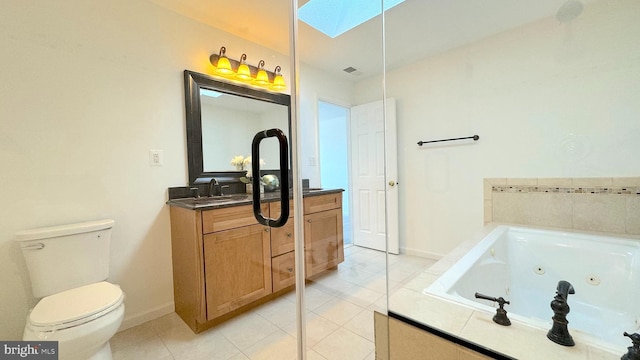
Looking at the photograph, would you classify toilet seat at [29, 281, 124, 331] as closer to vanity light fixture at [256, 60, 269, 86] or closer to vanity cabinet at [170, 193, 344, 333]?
vanity cabinet at [170, 193, 344, 333]

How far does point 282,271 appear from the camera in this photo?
185cm

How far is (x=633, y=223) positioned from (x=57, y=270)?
3.49m

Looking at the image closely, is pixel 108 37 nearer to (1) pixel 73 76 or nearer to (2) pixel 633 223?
(1) pixel 73 76

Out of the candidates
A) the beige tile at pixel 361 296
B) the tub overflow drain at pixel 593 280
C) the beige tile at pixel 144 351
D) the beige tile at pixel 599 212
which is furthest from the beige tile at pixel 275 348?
the beige tile at pixel 599 212

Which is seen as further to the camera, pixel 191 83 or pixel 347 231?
pixel 347 231

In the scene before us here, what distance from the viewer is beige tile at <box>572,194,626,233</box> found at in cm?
162

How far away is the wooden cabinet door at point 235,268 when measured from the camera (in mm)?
1511

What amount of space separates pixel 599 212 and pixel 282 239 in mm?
2276

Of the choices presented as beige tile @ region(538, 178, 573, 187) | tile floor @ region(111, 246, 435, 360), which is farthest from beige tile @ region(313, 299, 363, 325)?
beige tile @ region(538, 178, 573, 187)

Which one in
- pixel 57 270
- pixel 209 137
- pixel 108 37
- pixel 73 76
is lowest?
pixel 57 270

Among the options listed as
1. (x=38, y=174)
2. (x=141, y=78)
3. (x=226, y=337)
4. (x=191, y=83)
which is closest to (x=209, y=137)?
(x=191, y=83)

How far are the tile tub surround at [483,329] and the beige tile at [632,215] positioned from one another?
1540mm

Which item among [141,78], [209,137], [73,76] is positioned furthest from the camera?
[209,137]

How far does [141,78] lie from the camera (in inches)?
64.1
